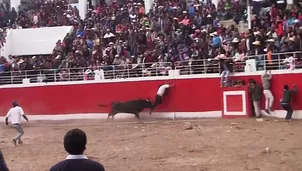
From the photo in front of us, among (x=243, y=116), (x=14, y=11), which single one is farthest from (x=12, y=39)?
(x=243, y=116)

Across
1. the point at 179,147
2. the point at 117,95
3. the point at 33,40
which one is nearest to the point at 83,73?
the point at 117,95

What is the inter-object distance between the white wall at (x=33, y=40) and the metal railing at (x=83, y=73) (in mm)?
4016

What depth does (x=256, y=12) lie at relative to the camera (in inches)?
971

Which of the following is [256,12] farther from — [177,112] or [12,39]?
[12,39]

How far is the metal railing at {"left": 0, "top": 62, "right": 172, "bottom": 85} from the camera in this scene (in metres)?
24.2

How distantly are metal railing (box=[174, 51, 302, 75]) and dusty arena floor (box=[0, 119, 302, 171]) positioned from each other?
6.95 feet

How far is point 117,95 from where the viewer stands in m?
25.2

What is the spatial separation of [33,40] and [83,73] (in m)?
7.88

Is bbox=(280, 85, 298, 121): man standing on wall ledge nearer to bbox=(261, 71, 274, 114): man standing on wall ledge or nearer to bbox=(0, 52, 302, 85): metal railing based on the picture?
bbox=(261, 71, 274, 114): man standing on wall ledge

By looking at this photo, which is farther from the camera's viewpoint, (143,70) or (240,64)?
(143,70)

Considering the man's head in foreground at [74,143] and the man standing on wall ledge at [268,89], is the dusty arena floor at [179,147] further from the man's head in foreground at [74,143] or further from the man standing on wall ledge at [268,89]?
the man's head in foreground at [74,143]

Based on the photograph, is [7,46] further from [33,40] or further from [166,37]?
[166,37]

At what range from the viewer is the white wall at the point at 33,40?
3238 centimetres

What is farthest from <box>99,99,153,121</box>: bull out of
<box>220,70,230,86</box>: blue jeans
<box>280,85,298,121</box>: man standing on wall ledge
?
<box>280,85,298,121</box>: man standing on wall ledge
